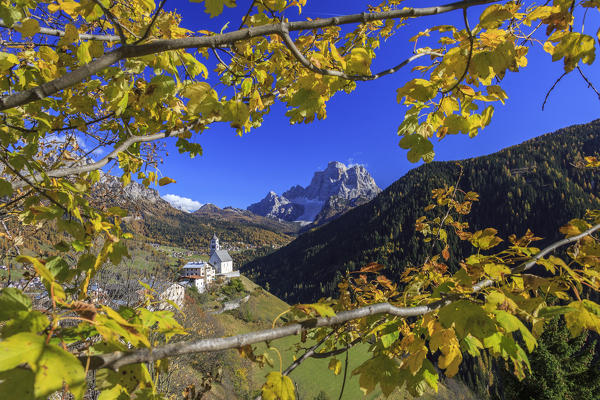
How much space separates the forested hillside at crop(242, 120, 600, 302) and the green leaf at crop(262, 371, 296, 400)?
88.7 m

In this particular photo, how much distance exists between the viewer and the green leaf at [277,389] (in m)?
1.32

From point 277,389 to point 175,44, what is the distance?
1.76 meters

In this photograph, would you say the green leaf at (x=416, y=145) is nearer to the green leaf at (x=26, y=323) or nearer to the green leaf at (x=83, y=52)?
the green leaf at (x=26, y=323)

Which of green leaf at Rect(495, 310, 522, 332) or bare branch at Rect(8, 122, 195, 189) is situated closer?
green leaf at Rect(495, 310, 522, 332)

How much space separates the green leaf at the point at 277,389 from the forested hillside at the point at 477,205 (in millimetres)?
88664

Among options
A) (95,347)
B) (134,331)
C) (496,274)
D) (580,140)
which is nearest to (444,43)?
(496,274)

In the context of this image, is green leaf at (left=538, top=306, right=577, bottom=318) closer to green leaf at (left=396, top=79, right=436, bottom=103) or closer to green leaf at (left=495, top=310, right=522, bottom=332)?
green leaf at (left=495, top=310, right=522, bottom=332)

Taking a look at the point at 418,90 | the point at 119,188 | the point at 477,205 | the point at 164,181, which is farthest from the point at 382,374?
the point at 477,205

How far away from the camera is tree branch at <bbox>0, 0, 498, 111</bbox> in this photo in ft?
3.56

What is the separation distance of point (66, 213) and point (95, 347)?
1.19m

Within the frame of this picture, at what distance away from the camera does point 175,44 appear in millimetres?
1123

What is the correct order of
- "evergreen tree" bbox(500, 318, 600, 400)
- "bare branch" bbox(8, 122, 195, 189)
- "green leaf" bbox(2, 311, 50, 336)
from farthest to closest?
"evergreen tree" bbox(500, 318, 600, 400) < "bare branch" bbox(8, 122, 195, 189) < "green leaf" bbox(2, 311, 50, 336)

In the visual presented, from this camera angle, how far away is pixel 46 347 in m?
0.72

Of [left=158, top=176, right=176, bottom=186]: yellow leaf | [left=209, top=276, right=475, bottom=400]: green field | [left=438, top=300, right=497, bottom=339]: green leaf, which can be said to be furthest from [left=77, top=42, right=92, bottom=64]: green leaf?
[left=209, top=276, right=475, bottom=400]: green field
